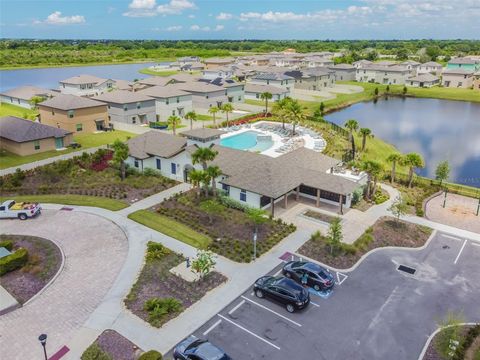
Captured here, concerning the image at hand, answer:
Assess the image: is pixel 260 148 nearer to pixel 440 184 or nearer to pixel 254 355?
pixel 440 184

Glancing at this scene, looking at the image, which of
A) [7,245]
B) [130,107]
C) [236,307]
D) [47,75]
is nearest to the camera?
[236,307]

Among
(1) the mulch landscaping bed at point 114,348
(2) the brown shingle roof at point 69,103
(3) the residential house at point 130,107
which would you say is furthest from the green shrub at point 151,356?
(3) the residential house at point 130,107

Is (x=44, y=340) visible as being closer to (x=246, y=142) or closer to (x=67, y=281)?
(x=67, y=281)

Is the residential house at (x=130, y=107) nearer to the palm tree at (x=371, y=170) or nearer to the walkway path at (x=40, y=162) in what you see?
the walkway path at (x=40, y=162)

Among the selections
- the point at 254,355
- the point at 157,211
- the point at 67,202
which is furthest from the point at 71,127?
the point at 254,355

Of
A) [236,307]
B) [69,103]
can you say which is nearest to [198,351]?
[236,307]
